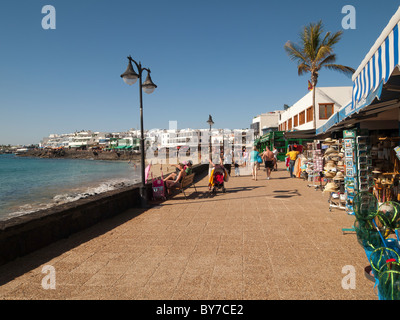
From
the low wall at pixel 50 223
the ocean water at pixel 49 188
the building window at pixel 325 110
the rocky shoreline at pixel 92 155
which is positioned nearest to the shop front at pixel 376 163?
the low wall at pixel 50 223

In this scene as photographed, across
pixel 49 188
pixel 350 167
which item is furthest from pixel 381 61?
pixel 49 188

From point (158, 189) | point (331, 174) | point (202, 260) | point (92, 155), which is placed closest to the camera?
point (202, 260)

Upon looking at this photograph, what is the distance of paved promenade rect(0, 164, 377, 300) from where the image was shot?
3027mm

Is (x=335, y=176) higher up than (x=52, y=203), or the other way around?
(x=335, y=176)

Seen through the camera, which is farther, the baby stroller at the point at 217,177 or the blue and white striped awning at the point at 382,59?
the baby stroller at the point at 217,177

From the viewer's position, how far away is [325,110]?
2292cm

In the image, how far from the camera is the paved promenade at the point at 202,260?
303 cm

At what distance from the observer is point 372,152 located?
6379mm

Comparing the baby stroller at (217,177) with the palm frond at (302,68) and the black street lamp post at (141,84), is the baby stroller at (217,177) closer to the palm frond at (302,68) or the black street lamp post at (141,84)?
the black street lamp post at (141,84)

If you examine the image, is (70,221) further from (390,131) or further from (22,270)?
(390,131)

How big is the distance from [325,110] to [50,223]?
23043 mm

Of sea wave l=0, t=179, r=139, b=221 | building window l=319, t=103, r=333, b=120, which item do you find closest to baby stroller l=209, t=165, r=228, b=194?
sea wave l=0, t=179, r=139, b=221

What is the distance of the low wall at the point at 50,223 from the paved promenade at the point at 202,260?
151 mm

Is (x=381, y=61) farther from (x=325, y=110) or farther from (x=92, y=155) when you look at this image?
(x=92, y=155)
